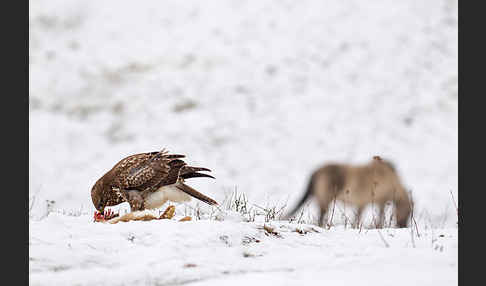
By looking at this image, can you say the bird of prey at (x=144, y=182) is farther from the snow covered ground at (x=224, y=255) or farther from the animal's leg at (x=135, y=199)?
the snow covered ground at (x=224, y=255)

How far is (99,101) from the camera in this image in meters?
15.0

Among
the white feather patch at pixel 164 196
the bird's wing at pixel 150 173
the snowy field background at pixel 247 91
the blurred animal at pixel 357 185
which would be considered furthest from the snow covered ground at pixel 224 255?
the snowy field background at pixel 247 91

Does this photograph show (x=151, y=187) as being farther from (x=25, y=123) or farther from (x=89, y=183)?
(x=89, y=183)

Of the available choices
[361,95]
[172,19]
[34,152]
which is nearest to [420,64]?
[361,95]

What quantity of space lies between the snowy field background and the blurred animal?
1091 millimetres

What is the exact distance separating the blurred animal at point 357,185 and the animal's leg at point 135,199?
3643 mm

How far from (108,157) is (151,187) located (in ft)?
25.7

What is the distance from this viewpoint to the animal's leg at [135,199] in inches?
203

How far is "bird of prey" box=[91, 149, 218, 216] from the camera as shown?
508cm

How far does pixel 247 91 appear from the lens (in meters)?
14.6

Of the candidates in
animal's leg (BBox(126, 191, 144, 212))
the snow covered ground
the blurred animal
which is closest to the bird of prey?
animal's leg (BBox(126, 191, 144, 212))

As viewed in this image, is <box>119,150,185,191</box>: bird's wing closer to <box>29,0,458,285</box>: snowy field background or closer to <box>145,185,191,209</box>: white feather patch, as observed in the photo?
<box>145,185,191,209</box>: white feather patch

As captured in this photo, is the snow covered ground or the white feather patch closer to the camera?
the snow covered ground

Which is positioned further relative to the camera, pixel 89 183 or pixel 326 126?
pixel 326 126
